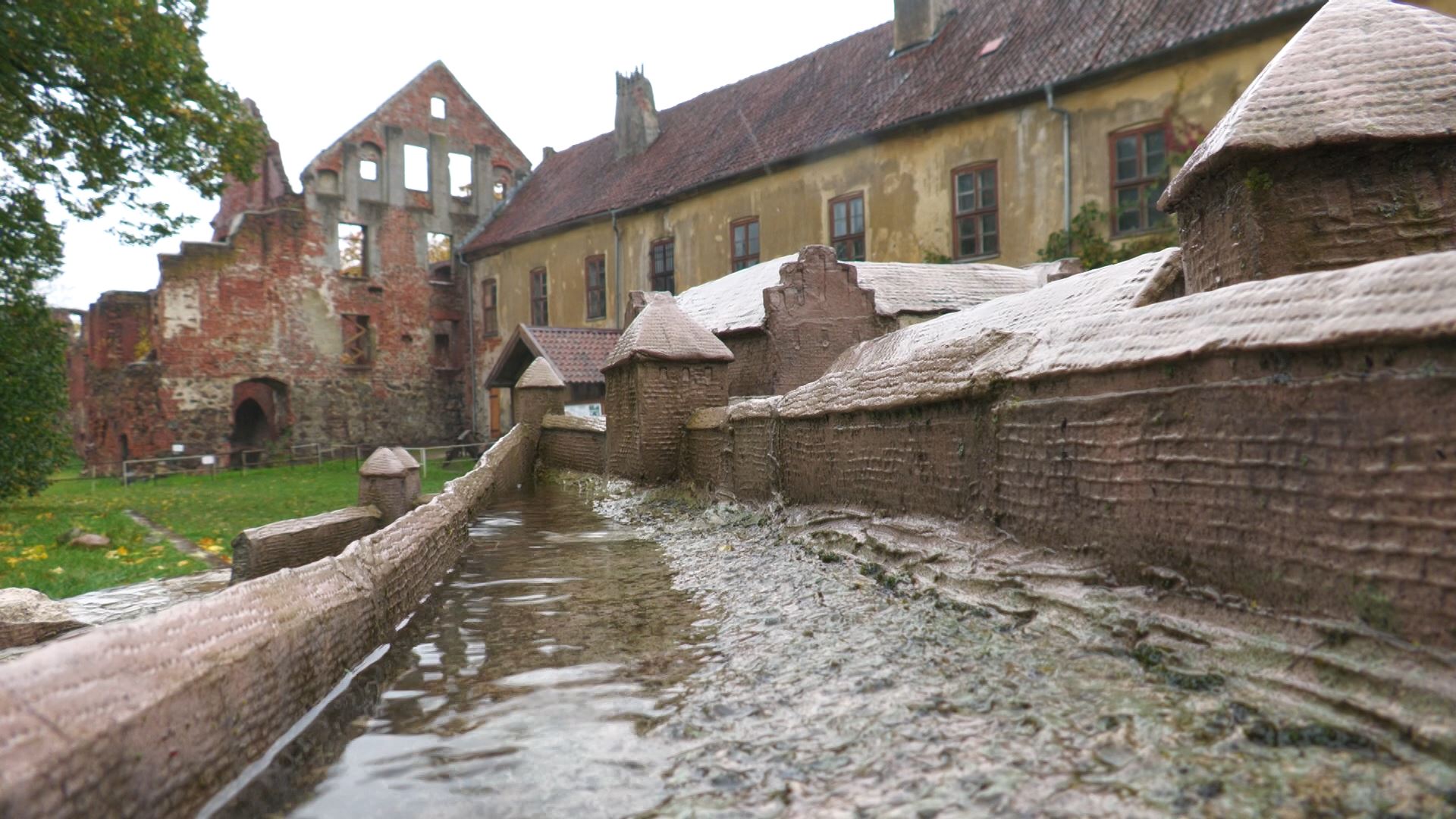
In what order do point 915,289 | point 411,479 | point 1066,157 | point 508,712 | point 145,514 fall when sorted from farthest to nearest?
point 1066,157
point 915,289
point 145,514
point 411,479
point 508,712

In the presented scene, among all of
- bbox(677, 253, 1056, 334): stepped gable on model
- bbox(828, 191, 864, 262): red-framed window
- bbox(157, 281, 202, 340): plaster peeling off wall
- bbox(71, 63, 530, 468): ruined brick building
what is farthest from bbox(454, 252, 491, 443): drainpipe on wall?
bbox(677, 253, 1056, 334): stepped gable on model

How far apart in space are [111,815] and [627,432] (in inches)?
392

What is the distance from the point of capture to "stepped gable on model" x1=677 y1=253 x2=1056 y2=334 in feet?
46.1

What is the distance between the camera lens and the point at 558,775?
2.86 m

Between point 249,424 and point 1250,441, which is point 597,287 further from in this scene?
point 1250,441

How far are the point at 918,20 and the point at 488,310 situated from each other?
17817mm

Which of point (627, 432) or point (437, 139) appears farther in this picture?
point (437, 139)

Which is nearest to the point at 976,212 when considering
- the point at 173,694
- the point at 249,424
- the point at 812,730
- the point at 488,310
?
the point at 812,730

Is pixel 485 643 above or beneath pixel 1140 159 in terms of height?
beneath

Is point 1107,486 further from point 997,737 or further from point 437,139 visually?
point 437,139

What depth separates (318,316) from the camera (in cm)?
2975

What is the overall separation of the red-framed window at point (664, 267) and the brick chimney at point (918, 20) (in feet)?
25.3

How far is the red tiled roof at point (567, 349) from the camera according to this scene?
20562mm

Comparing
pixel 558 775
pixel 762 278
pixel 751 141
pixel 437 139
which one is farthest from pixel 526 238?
pixel 558 775
